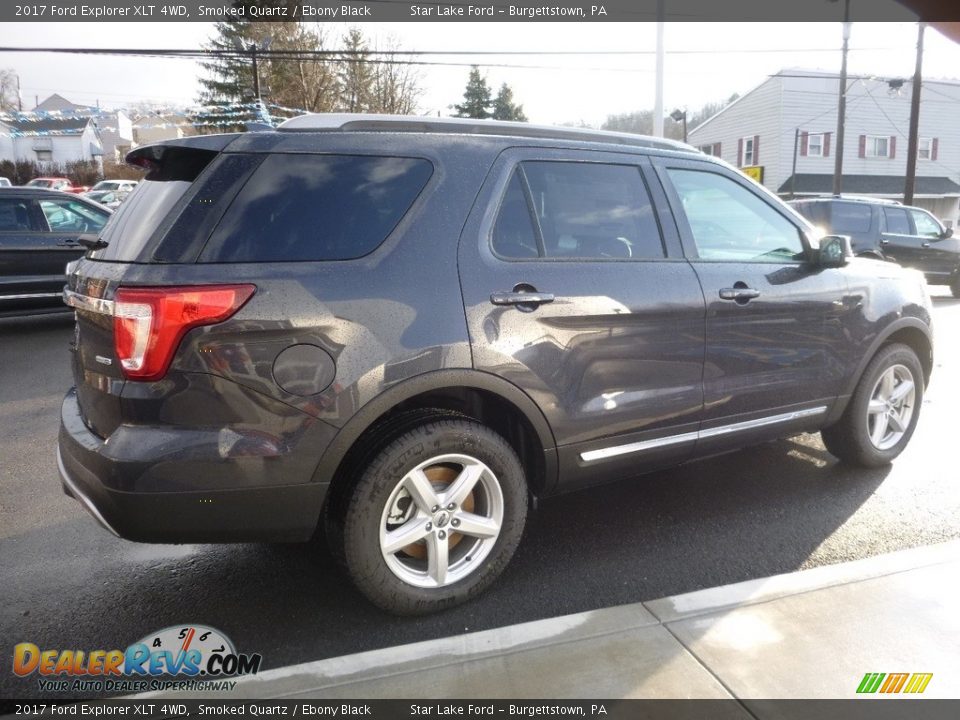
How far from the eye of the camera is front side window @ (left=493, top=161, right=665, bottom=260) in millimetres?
3107

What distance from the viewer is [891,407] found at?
14.9 ft

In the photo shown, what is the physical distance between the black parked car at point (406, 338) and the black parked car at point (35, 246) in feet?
24.4

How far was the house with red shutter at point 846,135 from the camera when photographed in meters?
34.4

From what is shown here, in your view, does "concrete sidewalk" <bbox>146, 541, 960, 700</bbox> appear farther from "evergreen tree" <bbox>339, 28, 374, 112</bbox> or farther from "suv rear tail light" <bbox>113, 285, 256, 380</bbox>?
"evergreen tree" <bbox>339, 28, 374, 112</bbox>

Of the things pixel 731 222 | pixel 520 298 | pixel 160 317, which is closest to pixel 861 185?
pixel 731 222

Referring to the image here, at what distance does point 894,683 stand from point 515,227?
85.2 inches

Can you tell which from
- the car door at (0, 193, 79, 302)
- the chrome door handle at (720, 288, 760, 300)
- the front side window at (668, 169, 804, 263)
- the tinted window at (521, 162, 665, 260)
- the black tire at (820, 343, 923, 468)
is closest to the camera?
the tinted window at (521, 162, 665, 260)

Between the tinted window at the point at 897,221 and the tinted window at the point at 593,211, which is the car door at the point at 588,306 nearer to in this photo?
the tinted window at the point at 593,211

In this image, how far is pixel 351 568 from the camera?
2.74 m

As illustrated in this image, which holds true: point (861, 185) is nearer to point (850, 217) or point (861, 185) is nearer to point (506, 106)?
point (506, 106)

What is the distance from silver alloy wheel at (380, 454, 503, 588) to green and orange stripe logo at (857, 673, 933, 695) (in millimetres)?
1405

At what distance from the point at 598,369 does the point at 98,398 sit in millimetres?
1984

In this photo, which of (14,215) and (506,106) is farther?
(506,106)

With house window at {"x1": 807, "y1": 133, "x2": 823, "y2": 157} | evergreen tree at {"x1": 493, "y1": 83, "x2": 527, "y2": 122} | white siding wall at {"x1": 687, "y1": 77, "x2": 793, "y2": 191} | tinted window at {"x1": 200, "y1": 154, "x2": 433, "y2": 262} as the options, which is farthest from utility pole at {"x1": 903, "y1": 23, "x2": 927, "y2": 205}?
evergreen tree at {"x1": 493, "y1": 83, "x2": 527, "y2": 122}
